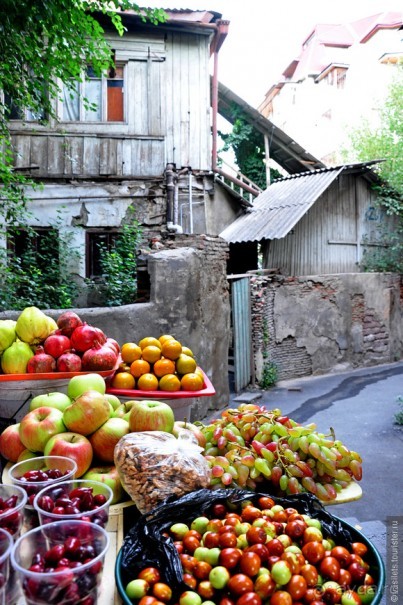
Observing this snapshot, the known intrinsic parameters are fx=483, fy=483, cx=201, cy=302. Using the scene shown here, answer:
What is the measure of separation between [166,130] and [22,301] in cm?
527

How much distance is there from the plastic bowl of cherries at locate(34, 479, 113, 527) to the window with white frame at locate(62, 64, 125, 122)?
894cm

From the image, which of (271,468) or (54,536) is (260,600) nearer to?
(54,536)

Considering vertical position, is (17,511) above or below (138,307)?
below

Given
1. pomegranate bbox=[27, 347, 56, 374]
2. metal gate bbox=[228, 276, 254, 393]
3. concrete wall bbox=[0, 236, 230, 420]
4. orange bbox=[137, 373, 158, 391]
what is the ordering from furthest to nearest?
1. metal gate bbox=[228, 276, 254, 393]
2. concrete wall bbox=[0, 236, 230, 420]
3. orange bbox=[137, 373, 158, 391]
4. pomegranate bbox=[27, 347, 56, 374]

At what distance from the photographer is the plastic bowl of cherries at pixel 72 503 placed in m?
1.45

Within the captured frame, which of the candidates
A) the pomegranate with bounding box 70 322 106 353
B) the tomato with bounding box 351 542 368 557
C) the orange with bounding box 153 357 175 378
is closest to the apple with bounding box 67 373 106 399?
the pomegranate with bounding box 70 322 106 353

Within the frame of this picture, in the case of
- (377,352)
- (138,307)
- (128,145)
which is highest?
(128,145)

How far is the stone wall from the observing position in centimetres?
1056

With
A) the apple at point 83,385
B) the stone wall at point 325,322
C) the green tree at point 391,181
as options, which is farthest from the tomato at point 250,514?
the green tree at point 391,181

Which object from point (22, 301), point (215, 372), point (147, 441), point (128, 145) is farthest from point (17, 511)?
point (128, 145)

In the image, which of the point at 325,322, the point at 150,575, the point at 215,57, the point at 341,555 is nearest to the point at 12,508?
the point at 150,575

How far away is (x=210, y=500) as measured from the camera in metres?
1.86

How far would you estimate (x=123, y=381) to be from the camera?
10.3ft

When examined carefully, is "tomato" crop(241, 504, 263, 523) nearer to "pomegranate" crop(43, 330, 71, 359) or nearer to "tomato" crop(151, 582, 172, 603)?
"tomato" crop(151, 582, 172, 603)
